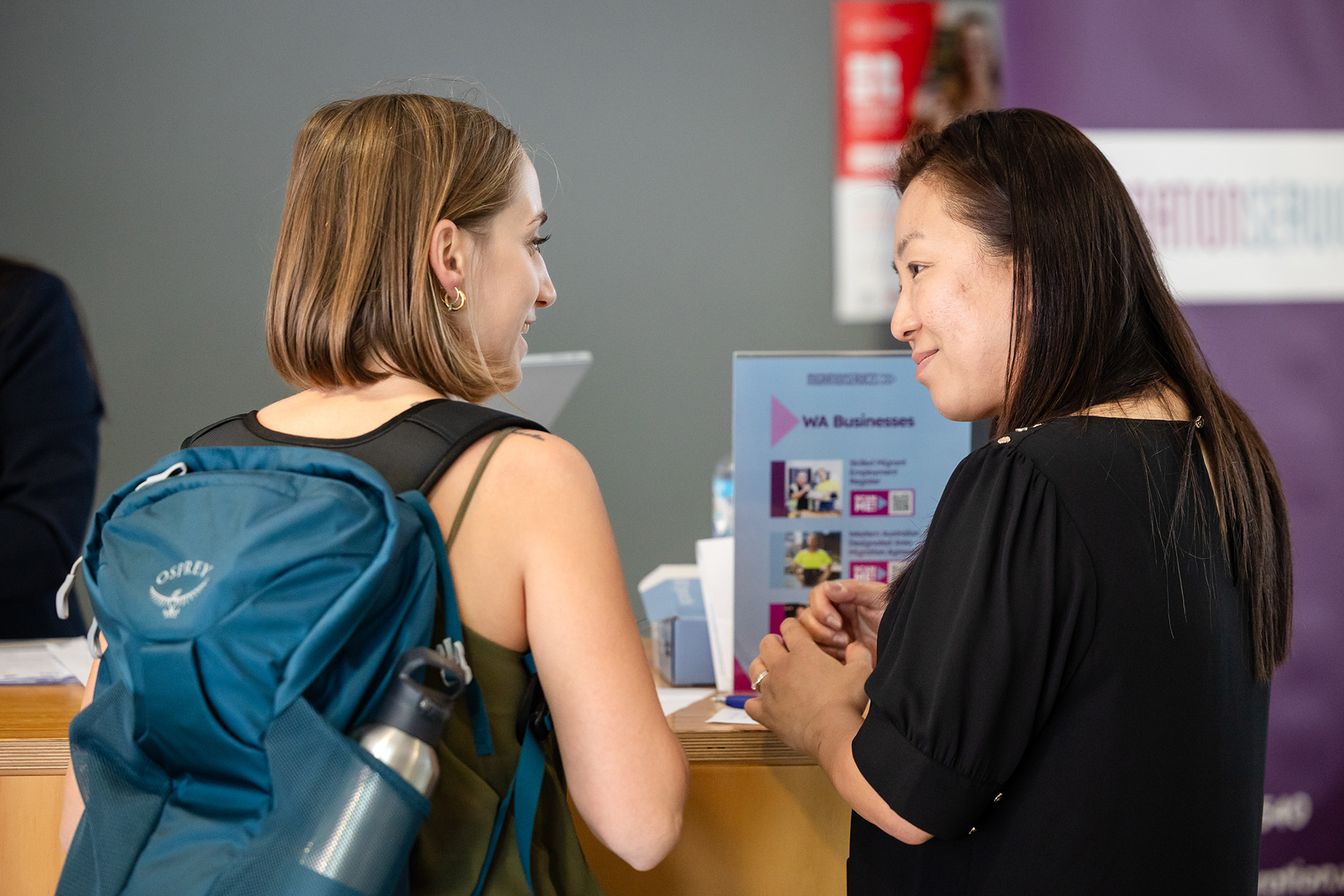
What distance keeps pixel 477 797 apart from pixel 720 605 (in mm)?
780

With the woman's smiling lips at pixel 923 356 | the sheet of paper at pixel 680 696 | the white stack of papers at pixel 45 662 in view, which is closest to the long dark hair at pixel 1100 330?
the woman's smiling lips at pixel 923 356

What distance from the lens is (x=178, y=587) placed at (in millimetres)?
805

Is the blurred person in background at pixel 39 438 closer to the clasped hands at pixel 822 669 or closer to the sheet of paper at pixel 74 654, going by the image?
the sheet of paper at pixel 74 654

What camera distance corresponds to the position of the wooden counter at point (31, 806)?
4.53 ft

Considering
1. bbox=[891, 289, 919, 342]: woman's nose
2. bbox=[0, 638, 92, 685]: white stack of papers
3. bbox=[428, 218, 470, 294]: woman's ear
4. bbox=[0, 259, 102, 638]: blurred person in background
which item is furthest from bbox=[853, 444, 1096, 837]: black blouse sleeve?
bbox=[0, 259, 102, 638]: blurred person in background

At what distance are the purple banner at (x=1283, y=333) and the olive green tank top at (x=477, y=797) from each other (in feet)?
6.73

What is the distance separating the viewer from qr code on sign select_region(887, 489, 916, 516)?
1644 mm

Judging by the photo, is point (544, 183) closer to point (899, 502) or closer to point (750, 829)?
point (899, 502)

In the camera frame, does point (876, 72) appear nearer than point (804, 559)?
No

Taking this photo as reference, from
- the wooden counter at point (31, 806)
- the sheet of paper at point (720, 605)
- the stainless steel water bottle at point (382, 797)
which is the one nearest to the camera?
the stainless steel water bottle at point (382, 797)

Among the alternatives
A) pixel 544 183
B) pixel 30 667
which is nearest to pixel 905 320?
pixel 30 667

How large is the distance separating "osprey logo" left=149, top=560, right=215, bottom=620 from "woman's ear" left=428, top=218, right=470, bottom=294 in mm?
373

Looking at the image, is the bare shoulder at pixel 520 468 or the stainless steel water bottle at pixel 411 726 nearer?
the stainless steel water bottle at pixel 411 726

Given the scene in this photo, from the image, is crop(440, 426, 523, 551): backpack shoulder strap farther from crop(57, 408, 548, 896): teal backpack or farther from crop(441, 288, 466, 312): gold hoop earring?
crop(441, 288, 466, 312): gold hoop earring
